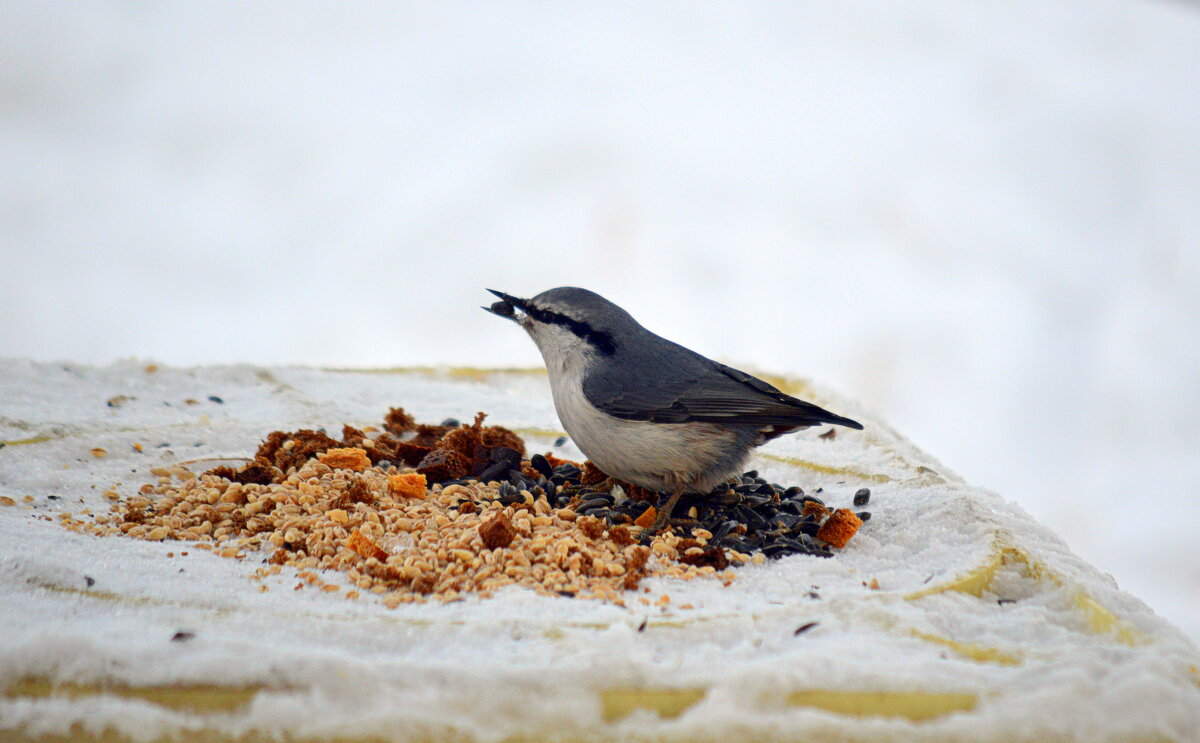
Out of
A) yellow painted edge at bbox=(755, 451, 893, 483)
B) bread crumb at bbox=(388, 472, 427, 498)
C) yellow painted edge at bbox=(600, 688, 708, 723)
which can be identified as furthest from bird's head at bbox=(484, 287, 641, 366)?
yellow painted edge at bbox=(600, 688, 708, 723)

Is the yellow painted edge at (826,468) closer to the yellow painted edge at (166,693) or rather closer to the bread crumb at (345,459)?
the bread crumb at (345,459)

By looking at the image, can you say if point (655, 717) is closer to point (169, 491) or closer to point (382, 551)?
point (382, 551)

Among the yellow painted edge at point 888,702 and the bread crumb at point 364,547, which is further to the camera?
the bread crumb at point 364,547

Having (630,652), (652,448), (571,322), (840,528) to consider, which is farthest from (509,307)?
(630,652)

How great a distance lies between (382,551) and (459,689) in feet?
1.68

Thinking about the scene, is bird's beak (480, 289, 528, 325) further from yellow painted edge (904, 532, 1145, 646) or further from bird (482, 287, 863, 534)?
yellow painted edge (904, 532, 1145, 646)

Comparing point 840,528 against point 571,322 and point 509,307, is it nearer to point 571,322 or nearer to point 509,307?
point 571,322

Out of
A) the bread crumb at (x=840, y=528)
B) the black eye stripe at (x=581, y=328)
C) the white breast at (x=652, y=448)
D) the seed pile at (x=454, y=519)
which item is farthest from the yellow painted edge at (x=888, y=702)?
the black eye stripe at (x=581, y=328)

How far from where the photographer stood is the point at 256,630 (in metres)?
1.20

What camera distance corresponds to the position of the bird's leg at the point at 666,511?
1.72 meters

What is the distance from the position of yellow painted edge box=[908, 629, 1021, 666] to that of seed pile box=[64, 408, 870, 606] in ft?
1.19

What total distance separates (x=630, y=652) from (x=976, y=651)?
0.44 metres

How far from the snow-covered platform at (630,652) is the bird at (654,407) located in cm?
27

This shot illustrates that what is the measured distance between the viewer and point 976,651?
1166 millimetres
